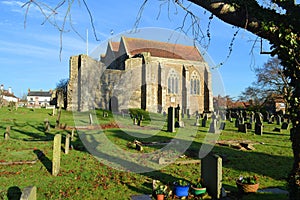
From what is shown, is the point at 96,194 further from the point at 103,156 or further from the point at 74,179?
the point at 103,156

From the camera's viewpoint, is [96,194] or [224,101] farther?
[224,101]

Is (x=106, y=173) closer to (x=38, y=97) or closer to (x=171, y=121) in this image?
(x=171, y=121)

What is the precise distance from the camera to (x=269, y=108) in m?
38.0

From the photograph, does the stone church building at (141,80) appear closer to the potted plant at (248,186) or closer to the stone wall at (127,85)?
the stone wall at (127,85)

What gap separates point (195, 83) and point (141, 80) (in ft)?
42.2

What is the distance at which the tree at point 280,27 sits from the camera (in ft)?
12.5

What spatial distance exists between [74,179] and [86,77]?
26.1 m

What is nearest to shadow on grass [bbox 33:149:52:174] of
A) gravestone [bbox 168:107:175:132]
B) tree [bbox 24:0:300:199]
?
tree [bbox 24:0:300:199]

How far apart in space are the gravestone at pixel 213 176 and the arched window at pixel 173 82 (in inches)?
1351

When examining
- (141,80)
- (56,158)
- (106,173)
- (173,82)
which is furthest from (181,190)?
(173,82)

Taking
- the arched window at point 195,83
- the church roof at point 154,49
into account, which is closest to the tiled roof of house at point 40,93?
the church roof at point 154,49

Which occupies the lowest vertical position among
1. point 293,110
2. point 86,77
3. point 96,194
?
point 96,194

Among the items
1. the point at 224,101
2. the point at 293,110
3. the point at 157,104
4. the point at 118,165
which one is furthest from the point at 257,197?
the point at 224,101

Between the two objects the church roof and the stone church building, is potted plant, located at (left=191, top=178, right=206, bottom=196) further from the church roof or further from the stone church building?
the church roof
